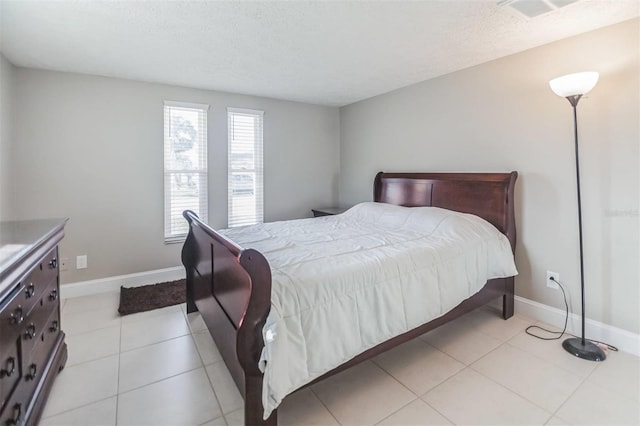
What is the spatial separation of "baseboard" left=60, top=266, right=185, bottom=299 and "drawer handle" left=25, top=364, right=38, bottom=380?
76.4 inches

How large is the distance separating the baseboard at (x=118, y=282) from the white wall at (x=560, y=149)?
322 cm

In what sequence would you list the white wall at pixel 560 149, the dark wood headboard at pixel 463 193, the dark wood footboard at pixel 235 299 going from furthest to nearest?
1. the dark wood headboard at pixel 463 193
2. the white wall at pixel 560 149
3. the dark wood footboard at pixel 235 299

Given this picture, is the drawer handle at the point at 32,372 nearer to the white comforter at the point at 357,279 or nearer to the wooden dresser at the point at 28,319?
the wooden dresser at the point at 28,319

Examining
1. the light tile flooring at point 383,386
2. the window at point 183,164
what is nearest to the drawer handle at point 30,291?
the light tile flooring at point 383,386

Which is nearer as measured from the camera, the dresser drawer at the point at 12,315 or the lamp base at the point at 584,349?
the dresser drawer at the point at 12,315

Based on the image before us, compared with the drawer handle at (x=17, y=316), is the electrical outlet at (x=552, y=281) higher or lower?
lower

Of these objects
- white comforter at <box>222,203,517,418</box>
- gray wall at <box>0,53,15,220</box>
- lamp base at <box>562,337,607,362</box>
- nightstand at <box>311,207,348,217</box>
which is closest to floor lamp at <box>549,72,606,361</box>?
lamp base at <box>562,337,607,362</box>

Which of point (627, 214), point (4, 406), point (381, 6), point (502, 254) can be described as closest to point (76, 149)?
point (4, 406)

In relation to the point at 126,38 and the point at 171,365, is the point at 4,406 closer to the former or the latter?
the point at 171,365

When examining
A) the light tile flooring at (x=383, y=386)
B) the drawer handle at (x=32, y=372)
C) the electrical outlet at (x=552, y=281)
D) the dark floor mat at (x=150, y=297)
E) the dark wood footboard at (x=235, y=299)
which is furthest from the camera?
the dark floor mat at (x=150, y=297)

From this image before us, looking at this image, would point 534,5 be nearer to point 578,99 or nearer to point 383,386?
point 578,99

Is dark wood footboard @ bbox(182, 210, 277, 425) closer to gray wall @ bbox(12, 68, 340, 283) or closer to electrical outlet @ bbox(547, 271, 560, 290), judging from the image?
gray wall @ bbox(12, 68, 340, 283)

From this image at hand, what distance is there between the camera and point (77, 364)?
2.06 m

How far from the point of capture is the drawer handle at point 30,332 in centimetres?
140
